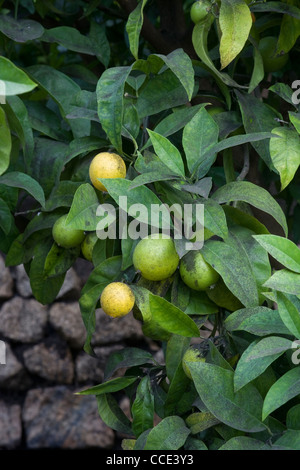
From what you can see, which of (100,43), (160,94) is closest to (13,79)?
(160,94)

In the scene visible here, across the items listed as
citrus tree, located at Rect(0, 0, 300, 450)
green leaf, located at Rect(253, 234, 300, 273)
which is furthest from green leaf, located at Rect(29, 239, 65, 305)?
green leaf, located at Rect(253, 234, 300, 273)

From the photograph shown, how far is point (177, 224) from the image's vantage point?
27.5 inches

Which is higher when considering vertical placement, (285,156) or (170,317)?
(285,156)

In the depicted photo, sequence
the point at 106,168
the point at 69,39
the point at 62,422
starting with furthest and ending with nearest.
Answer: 1. the point at 62,422
2. the point at 69,39
3. the point at 106,168

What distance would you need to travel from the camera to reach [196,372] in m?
0.62

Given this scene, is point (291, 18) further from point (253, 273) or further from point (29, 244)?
point (29, 244)

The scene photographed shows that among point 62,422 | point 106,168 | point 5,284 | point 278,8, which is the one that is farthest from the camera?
point 5,284

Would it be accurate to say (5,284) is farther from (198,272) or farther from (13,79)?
(13,79)

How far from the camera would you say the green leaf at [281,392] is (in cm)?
56

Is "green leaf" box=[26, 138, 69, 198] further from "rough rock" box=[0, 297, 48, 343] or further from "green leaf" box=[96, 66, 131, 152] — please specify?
"rough rock" box=[0, 297, 48, 343]

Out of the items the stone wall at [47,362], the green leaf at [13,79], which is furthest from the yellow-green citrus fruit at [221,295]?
the stone wall at [47,362]

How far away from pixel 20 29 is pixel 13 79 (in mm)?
414

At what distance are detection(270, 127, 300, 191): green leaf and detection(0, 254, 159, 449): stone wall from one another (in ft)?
4.79
